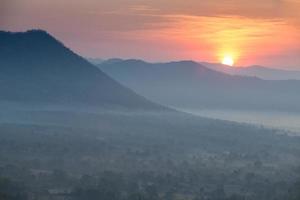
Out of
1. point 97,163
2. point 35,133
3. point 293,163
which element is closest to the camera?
point 97,163

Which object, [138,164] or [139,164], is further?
[139,164]

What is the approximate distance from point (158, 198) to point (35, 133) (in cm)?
8564

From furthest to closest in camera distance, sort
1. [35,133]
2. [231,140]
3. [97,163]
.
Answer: [231,140], [35,133], [97,163]

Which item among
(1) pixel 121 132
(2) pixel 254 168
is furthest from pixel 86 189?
(1) pixel 121 132

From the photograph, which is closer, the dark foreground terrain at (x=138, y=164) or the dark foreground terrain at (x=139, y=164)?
the dark foreground terrain at (x=139, y=164)

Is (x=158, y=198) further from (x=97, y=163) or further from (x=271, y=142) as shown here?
(x=271, y=142)

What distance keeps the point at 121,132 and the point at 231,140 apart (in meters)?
28.6

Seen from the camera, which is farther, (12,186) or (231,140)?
(231,140)

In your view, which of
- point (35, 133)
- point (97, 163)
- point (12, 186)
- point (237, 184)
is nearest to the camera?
point (12, 186)

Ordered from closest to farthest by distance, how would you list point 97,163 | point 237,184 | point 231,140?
point 237,184, point 97,163, point 231,140

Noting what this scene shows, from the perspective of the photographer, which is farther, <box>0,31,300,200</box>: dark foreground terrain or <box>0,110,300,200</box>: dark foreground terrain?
<box>0,110,300,200</box>: dark foreground terrain

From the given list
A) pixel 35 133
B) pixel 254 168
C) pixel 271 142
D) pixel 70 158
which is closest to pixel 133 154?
pixel 70 158

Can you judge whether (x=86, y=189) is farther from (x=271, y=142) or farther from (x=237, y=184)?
(x=271, y=142)

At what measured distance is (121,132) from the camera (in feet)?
618
